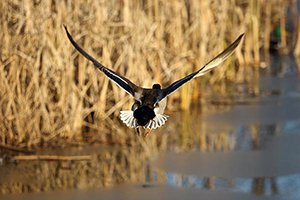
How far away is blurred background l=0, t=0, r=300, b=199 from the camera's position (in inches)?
238

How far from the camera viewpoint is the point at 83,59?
6941 millimetres

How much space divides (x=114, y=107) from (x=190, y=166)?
1.52m

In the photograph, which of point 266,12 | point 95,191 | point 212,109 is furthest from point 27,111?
point 266,12

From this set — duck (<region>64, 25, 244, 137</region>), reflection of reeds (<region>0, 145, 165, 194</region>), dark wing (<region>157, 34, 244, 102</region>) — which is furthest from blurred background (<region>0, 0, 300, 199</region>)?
dark wing (<region>157, 34, 244, 102</region>)

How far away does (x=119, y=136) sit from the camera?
280 inches

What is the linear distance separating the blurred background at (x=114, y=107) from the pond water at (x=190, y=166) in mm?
12

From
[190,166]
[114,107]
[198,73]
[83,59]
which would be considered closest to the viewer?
[198,73]

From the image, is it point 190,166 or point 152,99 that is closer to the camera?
point 152,99

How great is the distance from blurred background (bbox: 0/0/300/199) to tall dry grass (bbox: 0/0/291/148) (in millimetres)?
12

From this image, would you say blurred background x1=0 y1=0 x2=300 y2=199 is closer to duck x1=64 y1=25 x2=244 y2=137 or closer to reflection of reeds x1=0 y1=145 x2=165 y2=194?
reflection of reeds x1=0 y1=145 x2=165 y2=194

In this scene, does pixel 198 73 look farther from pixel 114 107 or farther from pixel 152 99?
pixel 114 107

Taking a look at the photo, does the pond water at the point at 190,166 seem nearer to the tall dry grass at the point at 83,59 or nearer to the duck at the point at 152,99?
the tall dry grass at the point at 83,59

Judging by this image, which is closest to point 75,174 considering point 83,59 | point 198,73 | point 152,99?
point 83,59

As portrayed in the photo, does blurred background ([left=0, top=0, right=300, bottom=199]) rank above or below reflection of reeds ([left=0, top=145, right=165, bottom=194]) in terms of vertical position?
above
